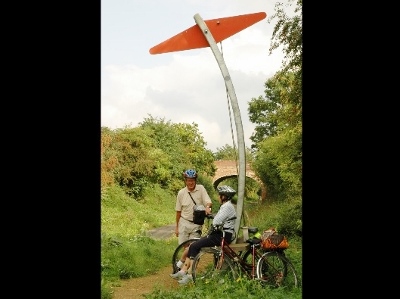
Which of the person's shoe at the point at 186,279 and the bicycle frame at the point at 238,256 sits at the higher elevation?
the bicycle frame at the point at 238,256

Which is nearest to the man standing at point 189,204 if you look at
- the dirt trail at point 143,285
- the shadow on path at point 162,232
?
the dirt trail at point 143,285

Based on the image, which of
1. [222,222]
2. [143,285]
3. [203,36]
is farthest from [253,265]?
[143,285]

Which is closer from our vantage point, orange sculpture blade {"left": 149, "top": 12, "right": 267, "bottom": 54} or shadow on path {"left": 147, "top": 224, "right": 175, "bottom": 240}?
orange sculpture blade {"left": 149, "top": 12, "right": 267, "bottom": 54}

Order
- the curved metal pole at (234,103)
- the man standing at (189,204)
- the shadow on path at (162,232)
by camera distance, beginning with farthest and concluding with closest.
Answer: the shadow on path at (162,232) < the man standing at (189,204) < the curved metal pole at (234,103)

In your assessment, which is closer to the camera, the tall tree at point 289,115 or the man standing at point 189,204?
the man standing at point 189,204

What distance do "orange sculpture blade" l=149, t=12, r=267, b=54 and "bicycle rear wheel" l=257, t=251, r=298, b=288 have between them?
2045 millimetres

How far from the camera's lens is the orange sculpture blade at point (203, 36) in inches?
178

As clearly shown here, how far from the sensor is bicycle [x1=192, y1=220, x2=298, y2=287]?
5223 millimetres

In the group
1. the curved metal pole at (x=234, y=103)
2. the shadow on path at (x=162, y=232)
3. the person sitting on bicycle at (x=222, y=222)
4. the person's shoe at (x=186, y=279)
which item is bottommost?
the person's shoe at (x=186, y=279)

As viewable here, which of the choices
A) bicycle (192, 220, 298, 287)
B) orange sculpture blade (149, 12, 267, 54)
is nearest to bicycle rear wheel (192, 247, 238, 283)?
bicycle (192, 220, 298, 287)

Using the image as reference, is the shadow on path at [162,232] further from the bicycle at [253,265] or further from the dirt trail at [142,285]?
the bicycle at [253,265]

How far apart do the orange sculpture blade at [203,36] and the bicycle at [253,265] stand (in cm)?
178

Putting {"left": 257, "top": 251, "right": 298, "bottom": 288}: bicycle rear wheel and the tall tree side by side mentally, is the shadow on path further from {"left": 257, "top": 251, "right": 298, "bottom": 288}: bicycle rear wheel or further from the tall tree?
{"left": 257, "top": 251, "right": 298, "bottom": 288}: bicycle rear wheel
